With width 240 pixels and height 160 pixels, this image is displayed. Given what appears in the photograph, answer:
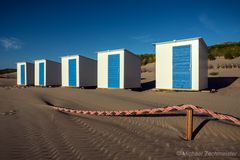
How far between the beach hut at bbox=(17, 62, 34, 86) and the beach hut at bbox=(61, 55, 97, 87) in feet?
28.2

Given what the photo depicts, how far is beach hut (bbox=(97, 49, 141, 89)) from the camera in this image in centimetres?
1572

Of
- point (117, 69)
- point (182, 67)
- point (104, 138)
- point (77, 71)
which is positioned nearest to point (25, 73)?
point (77, 71)

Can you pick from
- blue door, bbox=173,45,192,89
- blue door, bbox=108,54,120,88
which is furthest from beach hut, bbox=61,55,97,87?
blue door, bbox=173,45,192,89

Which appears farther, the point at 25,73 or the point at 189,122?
the point at 25,73

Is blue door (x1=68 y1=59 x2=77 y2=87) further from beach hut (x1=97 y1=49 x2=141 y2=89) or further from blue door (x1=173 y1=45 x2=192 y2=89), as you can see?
blue door (x1=173 y1=45 x2=192 y2=89)

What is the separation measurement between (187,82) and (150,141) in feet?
33.0

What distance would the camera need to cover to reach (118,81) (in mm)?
15914

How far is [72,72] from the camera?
62.6ft

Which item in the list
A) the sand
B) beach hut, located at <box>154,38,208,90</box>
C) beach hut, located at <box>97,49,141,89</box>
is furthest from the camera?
beach hut, located at <box>97,49,141,89</box>

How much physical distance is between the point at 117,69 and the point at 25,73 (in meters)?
16.3

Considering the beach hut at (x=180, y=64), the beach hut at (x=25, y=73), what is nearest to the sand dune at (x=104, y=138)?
the beach hut at (x=180, y=64)

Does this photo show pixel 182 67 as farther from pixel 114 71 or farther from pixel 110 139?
pixel 110 139

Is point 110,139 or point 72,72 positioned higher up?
point 72,72

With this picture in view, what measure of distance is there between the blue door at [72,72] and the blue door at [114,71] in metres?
4.62
